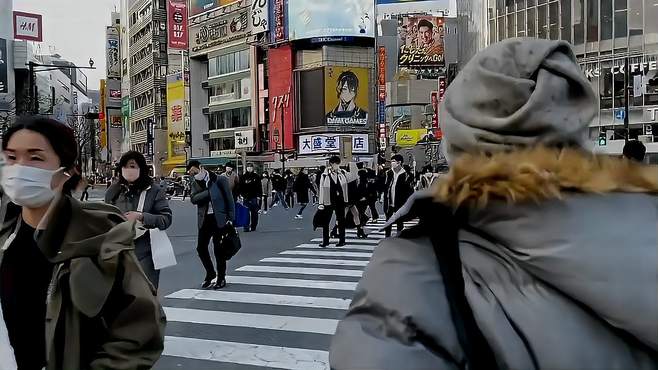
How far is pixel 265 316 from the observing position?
7.27m

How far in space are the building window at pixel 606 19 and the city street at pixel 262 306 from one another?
2693 centimetres

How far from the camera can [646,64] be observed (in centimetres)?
3222

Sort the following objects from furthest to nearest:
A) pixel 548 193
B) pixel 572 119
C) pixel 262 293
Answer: pixel 262 293
pixel 572 119
pixel 548 193

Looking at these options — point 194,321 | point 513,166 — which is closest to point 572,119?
point 513,166

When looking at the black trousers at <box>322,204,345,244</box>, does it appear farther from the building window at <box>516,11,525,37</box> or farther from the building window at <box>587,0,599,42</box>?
the building window at <box>516,11,525,37</box>

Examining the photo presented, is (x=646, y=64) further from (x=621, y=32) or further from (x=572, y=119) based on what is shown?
(x=572, y=119)

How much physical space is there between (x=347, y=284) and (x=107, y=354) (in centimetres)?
710

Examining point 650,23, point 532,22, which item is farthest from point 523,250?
point 532,22

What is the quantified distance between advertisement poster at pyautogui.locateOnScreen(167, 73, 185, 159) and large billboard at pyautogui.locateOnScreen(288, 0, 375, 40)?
22396mm

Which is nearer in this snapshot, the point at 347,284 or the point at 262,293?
the point at 262,293

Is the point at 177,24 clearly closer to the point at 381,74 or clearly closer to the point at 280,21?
the point at 280,21

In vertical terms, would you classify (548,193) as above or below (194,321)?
above

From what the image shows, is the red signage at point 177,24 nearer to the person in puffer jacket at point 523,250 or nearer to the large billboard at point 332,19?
the large billboard at point 332,19

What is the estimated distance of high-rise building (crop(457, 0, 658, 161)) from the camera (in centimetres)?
3216
